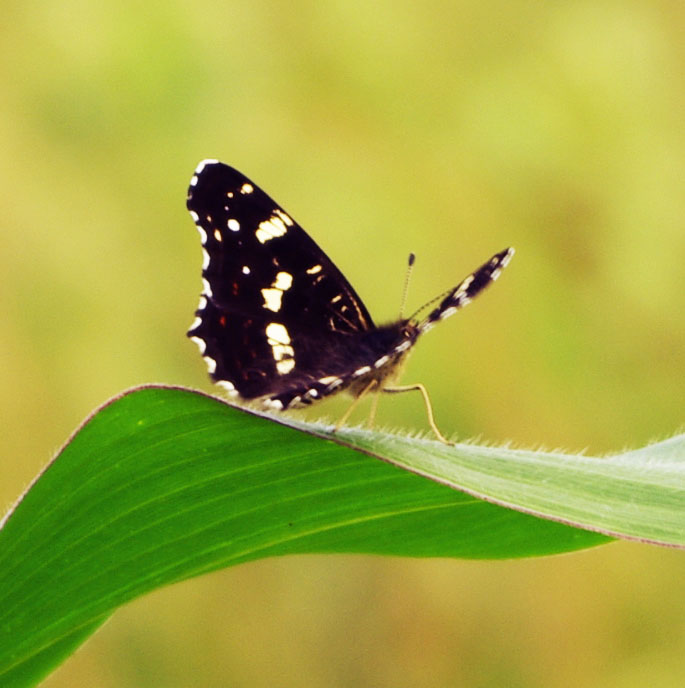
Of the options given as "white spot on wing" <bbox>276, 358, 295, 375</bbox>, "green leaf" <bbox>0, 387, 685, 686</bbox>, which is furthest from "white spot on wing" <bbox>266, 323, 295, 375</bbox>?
"green leaf" <bbox>0, 387, 685, 686</bbox>

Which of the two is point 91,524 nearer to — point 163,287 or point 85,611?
point 85,611

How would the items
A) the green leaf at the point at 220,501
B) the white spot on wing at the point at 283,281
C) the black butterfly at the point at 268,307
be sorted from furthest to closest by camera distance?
the white spot on wing at the point at 283,281
the black butterfly at the point at 268,307
the green leaf at the point at 220,501

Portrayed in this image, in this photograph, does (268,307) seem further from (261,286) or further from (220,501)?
(220,501)

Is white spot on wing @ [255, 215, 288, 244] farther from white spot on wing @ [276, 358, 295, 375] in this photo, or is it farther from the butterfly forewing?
white spot on wing @ [276, 358, 295, 375]

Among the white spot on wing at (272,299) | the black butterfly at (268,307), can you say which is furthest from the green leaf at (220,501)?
the white spot on wing at (272,299)

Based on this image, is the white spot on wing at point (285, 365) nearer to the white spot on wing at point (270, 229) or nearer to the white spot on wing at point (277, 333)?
the white spot on wing at point (277, 333)

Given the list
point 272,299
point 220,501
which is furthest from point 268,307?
point 220,501

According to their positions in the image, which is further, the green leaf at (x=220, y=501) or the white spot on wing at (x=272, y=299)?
the white spot on wing at (x=272, y=299)

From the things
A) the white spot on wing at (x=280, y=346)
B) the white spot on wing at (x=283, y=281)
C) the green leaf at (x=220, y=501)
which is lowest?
the green leaf at (x=220, y=501)
